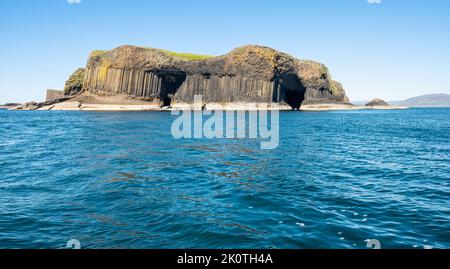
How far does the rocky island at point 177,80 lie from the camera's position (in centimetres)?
12219

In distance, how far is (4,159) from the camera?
22.6 meters

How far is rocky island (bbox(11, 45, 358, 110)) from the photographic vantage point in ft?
401

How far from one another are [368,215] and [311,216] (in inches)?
86.8

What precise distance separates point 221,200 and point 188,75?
11688 cm

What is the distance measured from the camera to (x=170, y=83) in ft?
424

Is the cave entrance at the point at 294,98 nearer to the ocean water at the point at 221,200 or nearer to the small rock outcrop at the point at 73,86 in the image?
the small rock outcrop at the point at 73,86

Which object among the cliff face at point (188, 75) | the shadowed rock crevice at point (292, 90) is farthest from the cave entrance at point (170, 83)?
the shadowed rock crevice at point (292, 90)

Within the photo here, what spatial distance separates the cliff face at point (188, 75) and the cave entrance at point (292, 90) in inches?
60.8

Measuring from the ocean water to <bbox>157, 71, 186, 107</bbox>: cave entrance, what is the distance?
104500 millimetres

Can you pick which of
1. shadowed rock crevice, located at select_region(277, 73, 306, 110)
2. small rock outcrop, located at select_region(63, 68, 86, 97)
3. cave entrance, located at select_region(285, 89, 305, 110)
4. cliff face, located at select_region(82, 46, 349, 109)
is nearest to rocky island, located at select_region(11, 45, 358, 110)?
cliff face, located at select_region(82, 46, 349, 109)

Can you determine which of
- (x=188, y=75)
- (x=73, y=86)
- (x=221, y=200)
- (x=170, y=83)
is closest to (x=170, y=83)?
(x=170, y=83)

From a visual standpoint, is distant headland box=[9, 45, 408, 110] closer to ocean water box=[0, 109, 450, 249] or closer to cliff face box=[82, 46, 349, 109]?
cliff face box=[82, 46, 349, 109]

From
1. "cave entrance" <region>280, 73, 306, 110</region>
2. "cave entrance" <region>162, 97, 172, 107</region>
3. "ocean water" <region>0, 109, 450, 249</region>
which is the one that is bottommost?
"ocean water" <region>0, 109, 450, 249</region>
